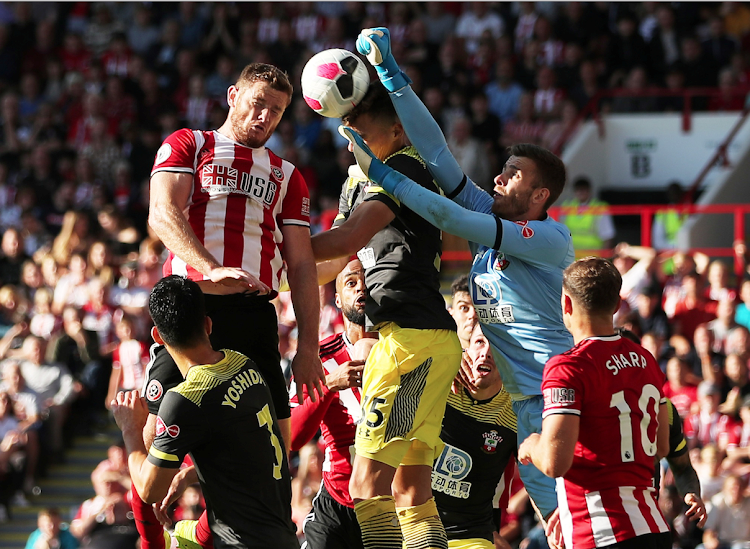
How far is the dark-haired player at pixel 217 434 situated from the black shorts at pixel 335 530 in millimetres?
1322

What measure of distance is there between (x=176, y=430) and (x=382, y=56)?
76.6 inches

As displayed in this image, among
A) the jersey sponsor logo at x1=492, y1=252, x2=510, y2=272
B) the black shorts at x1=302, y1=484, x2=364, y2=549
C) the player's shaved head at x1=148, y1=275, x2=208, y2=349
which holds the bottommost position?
the black shorts at x1=302, y1=484, x2=364, y2=549

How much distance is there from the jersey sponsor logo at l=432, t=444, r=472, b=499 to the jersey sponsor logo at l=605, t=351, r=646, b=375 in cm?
178

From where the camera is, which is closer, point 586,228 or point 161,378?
point 161,378

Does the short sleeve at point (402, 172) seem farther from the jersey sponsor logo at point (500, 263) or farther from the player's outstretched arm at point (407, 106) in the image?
the jersey sponsor logo at point (500, 263)

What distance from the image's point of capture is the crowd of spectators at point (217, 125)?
34.6 ft

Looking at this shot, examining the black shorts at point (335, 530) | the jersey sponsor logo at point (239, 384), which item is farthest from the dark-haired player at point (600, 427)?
the black shorts at point (335, 530)

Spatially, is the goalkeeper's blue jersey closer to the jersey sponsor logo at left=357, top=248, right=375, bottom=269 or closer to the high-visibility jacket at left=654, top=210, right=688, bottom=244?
the jersey sponsor logo at left=357, top=248, right=375, bottom=269

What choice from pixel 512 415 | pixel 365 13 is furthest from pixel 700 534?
pixel 365 13

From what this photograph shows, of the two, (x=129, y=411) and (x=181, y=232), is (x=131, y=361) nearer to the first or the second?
(x=129, y=411)

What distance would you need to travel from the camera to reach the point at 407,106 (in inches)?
201

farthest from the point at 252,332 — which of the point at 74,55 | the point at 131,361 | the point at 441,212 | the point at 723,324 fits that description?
the point at 74,55

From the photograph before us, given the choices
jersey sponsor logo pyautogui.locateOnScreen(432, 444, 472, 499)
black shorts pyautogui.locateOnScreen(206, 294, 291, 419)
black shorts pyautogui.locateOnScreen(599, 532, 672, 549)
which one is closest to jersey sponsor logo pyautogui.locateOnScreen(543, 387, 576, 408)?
black shorts pyautogui.locateOnScreen(599, 532, 672, 549)

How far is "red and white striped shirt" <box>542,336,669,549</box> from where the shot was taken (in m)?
4.19
